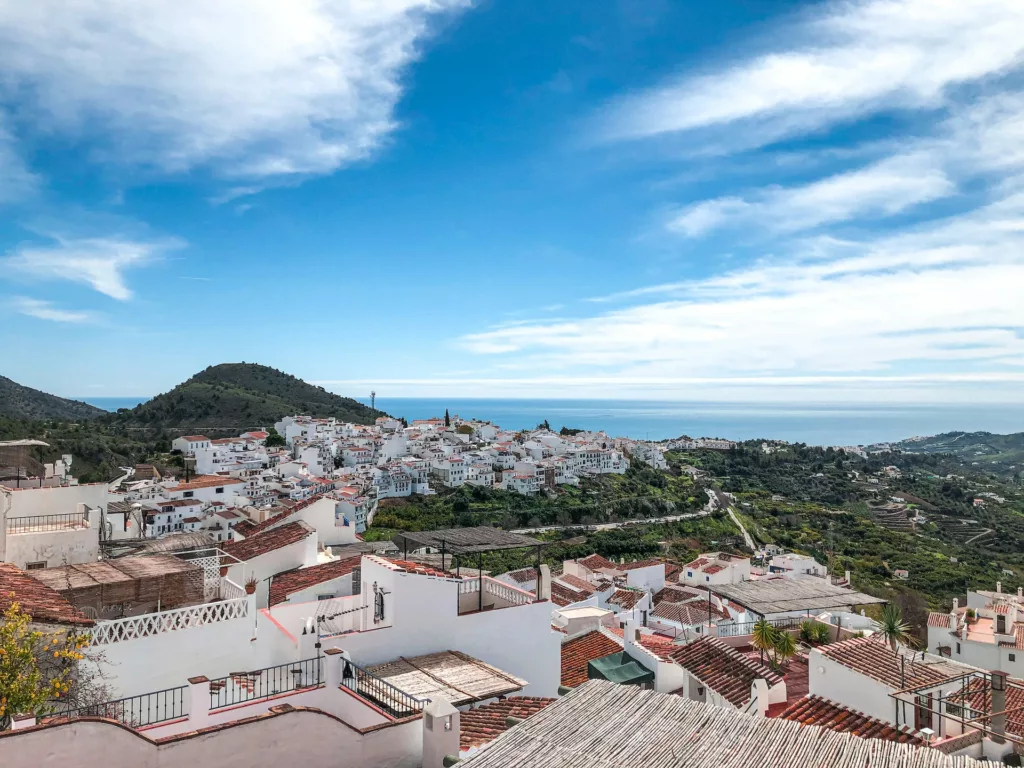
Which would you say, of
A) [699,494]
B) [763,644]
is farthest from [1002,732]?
[699,494]

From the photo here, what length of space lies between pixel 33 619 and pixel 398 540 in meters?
6.01

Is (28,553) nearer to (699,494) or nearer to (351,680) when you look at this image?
(351,680)

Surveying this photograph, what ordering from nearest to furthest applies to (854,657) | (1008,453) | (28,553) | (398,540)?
(854,657) → (28,553) → (398,540) → (1008,453)

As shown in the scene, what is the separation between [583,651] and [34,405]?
9682 cm

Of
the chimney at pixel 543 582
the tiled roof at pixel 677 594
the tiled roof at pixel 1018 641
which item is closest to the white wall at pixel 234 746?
the chimney at pixel 543 582

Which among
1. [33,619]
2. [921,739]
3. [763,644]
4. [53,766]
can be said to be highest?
[33,619]

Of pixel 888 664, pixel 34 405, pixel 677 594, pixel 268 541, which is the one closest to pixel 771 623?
pixel 888 664

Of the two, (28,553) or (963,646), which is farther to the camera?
(963,646)

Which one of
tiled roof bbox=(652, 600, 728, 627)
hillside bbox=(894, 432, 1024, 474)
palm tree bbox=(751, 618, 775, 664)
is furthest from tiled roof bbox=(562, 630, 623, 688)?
hillside bbox=(894, 432, 1024, 474)

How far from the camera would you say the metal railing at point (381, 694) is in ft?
23.0

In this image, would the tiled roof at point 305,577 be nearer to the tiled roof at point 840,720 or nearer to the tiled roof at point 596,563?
the tiled roof at point 840,720

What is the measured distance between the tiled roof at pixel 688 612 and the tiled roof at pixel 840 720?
602 inches

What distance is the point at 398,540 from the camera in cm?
1202

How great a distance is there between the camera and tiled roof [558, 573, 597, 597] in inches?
1055
